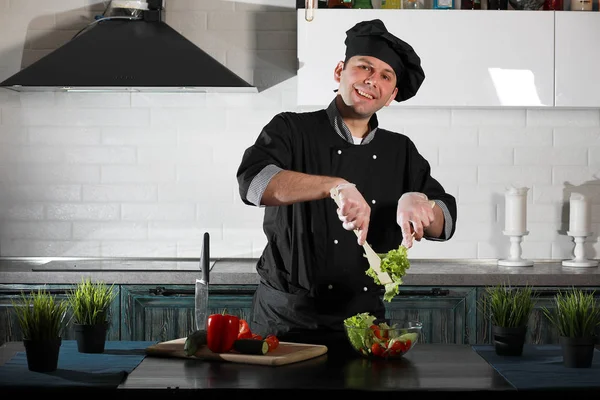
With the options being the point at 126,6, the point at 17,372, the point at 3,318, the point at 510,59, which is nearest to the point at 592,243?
the point at 510,59

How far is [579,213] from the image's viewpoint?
475 cm

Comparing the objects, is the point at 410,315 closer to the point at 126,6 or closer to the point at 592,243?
the point at 592,243

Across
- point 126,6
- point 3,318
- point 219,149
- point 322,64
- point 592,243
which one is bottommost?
point 3,318

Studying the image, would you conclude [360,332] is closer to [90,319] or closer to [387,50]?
[90,319]

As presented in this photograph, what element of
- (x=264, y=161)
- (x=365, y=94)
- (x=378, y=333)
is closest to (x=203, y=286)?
(x=264, y=161)

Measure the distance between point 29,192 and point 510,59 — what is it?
261 cm

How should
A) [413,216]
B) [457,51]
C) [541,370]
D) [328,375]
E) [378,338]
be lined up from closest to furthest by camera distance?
1. [328,375]
2. [541,370]
3. [378,338]
4. [413,216]
5. [457,51]

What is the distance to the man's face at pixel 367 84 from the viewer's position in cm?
318

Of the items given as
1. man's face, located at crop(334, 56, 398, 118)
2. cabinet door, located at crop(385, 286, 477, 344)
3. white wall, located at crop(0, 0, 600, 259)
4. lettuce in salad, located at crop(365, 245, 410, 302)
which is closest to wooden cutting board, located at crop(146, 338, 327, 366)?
lettuce in salad, located at crop(365, 245, 410, 302)

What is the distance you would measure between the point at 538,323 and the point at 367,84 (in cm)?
175

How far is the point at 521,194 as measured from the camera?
4707mm

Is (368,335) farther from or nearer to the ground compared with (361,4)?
nearer to the ground

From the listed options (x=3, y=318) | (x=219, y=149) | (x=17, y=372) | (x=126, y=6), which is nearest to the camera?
(x=17, y=372)

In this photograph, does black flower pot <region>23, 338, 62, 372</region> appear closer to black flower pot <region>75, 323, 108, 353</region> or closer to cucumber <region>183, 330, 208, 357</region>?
black flower pot <region>75, 323, 108, 353</region>
